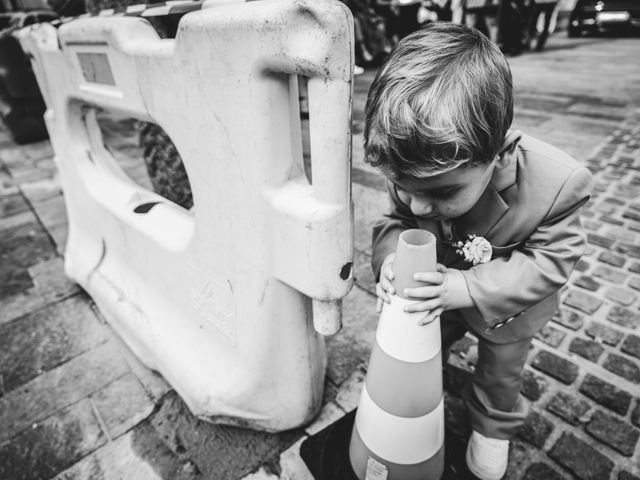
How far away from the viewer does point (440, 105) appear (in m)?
0.81

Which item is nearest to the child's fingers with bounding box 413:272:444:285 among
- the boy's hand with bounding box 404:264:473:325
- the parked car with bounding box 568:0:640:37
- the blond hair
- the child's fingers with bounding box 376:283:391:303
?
the boy's hand with bounding box 404:264:473:325

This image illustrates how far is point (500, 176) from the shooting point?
3.23ft

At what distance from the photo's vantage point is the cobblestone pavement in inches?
50.8

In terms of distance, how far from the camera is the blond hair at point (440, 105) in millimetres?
812

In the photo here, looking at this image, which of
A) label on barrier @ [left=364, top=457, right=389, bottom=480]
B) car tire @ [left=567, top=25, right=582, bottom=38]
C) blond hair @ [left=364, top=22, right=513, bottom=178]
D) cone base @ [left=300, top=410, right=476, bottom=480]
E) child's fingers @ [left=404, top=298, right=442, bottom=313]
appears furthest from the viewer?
car tire @ [left=567, top=25, right=582, bottom=38]

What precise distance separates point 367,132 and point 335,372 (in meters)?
1.02

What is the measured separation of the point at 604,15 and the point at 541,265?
16382 millimetres

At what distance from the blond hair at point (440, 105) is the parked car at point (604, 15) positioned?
16.0 metres

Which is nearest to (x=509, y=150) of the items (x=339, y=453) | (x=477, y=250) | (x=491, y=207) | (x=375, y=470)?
(x=491, y=207)

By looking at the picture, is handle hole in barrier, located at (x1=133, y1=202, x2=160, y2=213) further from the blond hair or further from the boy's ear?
the boy's ear

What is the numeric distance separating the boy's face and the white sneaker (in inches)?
29.4

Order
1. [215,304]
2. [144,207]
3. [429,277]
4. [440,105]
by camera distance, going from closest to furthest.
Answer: [440,105] → [429,277] → [215,304] → [144,207]

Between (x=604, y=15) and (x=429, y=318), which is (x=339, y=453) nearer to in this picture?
(x=429, y=318)

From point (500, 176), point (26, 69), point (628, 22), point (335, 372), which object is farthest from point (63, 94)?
point (628, 22)
